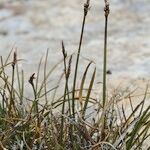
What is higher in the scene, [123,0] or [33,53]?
[123,0]

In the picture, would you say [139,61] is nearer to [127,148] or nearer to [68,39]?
[68,39]

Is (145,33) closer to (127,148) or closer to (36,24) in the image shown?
(36,24)

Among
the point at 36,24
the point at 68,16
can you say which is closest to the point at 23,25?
the point at 36,24

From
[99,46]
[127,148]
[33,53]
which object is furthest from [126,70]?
[127,148]

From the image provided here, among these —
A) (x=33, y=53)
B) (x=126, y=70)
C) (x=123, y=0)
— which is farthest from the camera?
(x=123, y=0)

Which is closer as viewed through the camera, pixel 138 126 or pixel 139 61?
pixel 138 126

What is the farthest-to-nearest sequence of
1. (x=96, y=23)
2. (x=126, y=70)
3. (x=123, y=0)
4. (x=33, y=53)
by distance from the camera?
(x=123, y=0)
(x=96, y=23)
(x=33, y=53)
(x=126, y=70)
